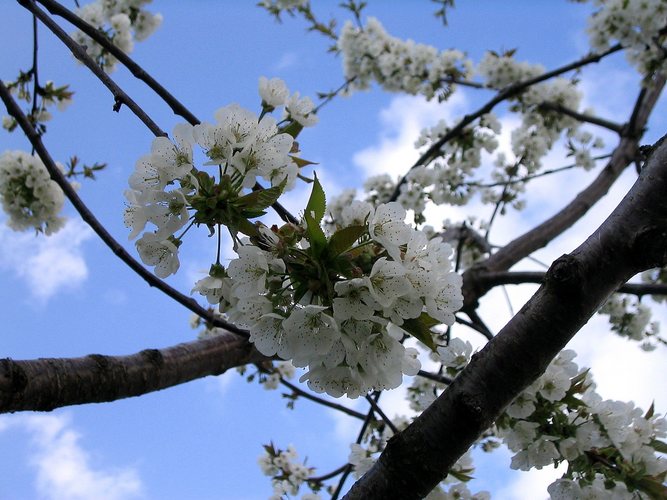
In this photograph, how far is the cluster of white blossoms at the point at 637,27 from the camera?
4.64 metres

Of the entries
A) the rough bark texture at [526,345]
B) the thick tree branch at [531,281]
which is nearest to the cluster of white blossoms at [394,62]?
the thick tree branch at [531,281]

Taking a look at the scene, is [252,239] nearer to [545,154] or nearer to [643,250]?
[643,250]

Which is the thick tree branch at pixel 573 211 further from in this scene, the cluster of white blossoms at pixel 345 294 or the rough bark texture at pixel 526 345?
the cluster of white blossoms at pixel 345 294

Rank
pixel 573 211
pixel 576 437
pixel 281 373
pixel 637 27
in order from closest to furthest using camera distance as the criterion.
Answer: pixel 576 437, pixel 573 211, pixel 637 27, pixel 281 373

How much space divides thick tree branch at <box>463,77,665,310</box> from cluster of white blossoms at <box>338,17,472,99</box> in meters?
1.88

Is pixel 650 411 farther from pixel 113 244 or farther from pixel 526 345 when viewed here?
pixel 113 244

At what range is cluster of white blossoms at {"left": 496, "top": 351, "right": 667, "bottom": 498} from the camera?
201cm

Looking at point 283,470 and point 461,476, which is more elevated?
point 283,470

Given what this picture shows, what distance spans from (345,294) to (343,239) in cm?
13

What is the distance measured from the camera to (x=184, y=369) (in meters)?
2.36

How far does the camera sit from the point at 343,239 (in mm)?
1281

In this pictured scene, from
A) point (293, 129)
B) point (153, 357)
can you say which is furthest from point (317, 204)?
point (153, 357)

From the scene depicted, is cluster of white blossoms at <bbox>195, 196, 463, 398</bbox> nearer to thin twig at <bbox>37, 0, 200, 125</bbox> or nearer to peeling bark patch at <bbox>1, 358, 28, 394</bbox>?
thin twig at <bbox>37, 0, 200, 125</bbox>

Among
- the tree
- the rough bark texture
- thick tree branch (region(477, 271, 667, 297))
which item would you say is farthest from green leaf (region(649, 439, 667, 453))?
the rough bark texture
